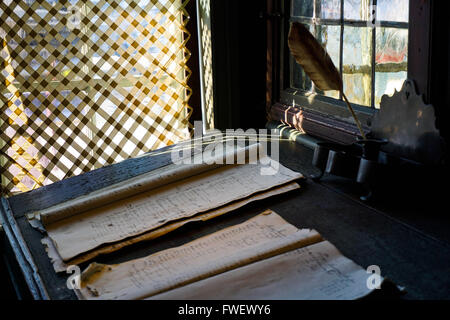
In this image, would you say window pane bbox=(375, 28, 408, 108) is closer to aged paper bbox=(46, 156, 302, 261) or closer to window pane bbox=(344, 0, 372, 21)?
window pane bbox=(344, 0, 372, 21)

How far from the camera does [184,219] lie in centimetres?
108

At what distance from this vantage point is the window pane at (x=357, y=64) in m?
1.46

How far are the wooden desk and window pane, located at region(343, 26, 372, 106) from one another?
300mm

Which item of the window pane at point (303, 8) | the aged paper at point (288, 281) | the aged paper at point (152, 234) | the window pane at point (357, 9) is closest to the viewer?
the aged paper at point (288, 281)

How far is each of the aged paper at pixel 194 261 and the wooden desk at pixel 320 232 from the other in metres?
0.04

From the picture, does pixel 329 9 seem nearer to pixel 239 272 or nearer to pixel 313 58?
pixel 313 58

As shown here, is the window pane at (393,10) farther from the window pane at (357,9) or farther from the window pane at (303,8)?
the window pane at (303,8)

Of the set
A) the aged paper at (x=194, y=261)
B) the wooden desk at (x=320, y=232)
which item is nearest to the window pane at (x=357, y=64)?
the wooden desk at (x=320, y=232)

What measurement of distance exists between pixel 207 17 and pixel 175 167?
31.6 inches

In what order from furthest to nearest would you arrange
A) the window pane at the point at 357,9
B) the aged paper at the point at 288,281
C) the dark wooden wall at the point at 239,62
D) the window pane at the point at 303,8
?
the dark wooden wall at the point at 239,62 < the window pane at the point at 303,8 < the window pane at the point at 357,9 < the aged paper at the point at 288,281

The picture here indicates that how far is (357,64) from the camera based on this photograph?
1510mm

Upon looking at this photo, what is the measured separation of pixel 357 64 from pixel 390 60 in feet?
0.53

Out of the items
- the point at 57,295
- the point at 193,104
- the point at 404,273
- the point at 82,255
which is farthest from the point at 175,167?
the point at 193,104

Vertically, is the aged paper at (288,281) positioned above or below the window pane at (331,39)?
below
